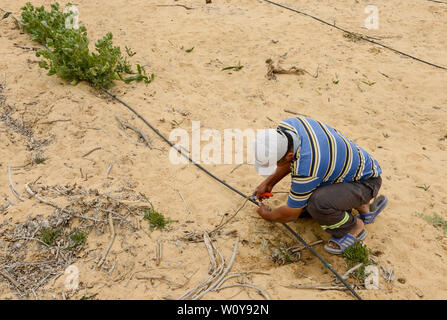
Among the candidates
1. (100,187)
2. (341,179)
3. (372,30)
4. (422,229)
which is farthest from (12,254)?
(372,30)

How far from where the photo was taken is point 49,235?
255cm

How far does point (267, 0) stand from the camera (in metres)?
6.78

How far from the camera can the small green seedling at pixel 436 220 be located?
9.43 ft

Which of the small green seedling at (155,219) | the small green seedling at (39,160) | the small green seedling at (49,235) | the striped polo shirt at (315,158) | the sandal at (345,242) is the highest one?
the striped polo shirt at (315,158)

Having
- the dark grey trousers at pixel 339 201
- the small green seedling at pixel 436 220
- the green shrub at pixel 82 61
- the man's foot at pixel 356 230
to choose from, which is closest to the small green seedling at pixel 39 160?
the green shrub at pixel 82 61

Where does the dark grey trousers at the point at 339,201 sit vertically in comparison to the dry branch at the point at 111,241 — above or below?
above

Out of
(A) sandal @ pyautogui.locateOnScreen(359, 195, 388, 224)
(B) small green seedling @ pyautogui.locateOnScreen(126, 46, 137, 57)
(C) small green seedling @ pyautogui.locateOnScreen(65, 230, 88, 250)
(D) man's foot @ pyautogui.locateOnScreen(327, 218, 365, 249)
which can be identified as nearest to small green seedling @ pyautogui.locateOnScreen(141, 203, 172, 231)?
(C) small green seedling @ pyautogui.locateOnScreen(65, 230, 88, 250)

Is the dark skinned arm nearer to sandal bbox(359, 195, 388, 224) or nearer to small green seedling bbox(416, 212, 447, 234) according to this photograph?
sandal bbox(359, 195, 388, 224)

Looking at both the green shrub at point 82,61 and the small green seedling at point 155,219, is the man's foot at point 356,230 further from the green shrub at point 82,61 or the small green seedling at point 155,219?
the green shrub at point 82,61

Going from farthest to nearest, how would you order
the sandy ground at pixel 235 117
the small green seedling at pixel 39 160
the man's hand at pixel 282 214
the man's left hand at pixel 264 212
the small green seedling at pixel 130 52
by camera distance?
1. the small green seedling at pixel 130 52
2. the small green seedling at pixel 39 160
3. the man's left hand at pixel 264 212
4. the sandy ground at pixel 235 117
5. the man's hand at pixel 282 214

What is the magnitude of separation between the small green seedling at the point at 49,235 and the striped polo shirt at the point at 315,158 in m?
1.65

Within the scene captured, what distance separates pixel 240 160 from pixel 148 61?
2.24 metres

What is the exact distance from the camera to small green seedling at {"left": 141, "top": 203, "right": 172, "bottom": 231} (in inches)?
106

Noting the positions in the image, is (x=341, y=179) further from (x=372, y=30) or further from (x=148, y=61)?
(x=372, y=30)
